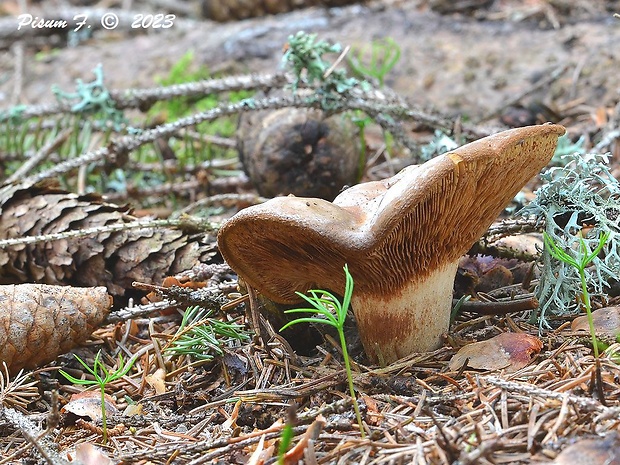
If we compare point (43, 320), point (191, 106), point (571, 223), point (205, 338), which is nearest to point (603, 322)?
point (571, 223)

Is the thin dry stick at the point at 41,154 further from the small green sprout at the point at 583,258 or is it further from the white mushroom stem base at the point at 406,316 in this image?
the small green sprout at the point at 583,258

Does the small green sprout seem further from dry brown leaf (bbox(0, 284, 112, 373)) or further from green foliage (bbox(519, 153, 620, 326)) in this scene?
dry brown leaf (bbox(0, 284, 112, 373))

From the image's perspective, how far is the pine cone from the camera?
9.07 ft

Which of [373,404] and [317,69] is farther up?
[317,69]

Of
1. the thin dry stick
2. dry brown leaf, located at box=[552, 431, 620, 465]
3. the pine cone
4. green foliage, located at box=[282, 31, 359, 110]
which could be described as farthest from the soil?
the thin dry stick

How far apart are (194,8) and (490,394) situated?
6884 millimetres

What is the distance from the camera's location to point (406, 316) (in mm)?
1962

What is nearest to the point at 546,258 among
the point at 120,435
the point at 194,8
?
the point at 120,435

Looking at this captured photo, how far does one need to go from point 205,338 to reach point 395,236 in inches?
32.6

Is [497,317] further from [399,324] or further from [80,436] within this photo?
[80,436]

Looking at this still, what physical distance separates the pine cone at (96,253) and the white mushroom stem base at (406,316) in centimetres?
99

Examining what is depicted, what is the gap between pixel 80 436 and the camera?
1.85m

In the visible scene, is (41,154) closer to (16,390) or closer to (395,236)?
(16,390)

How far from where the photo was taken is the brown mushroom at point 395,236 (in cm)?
162
